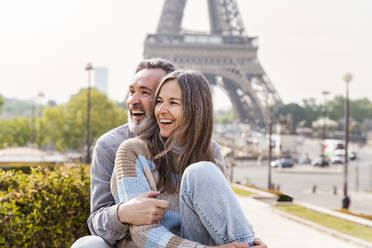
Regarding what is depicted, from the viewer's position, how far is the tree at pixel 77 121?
4341cm

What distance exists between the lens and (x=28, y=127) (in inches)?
1992

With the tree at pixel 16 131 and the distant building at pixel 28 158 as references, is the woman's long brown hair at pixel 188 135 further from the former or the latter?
the tree at pixel 16 131

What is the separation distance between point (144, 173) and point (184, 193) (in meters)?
0.45

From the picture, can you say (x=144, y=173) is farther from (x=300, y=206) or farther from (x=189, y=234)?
(x=300, y=206)

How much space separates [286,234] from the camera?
9359 millimetres

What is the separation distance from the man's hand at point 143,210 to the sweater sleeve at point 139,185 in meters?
0.05

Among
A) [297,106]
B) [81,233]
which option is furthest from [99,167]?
[297,106]

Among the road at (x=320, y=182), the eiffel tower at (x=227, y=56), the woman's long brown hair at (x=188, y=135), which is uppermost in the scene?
the eiffel tower at (x=227, y=56)

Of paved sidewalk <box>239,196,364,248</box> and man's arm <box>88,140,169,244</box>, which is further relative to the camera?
paved sidewalk <box>239,196,364,248</box>

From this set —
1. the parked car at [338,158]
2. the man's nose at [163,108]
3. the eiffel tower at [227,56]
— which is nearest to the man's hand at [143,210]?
the man's nose at [163,108]

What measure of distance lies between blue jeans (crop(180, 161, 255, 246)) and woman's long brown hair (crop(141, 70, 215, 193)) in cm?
41

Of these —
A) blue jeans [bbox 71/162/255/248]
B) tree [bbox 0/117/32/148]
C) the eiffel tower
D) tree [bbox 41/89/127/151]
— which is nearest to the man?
blue jeans [bbox 71/162/255/248]

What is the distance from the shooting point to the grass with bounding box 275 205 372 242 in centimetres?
937

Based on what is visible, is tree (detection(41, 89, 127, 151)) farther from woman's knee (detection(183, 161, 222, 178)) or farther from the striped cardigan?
woman's knee (detection(183, 161, 222, 178))
